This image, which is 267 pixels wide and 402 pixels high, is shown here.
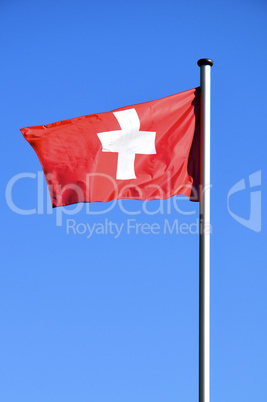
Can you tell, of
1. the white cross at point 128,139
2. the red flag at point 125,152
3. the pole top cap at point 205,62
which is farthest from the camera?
the white cross at point 128,139

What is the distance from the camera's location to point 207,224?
959 centimetres

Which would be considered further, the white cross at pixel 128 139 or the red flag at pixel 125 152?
the white cross at pixel 128 139

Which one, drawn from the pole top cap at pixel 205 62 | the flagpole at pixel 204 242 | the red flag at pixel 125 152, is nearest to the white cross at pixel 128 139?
the red flag at pixel 125 152

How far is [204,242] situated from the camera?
9.55 m

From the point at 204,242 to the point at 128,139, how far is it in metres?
2.59

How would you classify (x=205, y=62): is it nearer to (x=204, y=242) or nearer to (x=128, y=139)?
(x=128, y=139)

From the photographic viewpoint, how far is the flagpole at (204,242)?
909 centimetres

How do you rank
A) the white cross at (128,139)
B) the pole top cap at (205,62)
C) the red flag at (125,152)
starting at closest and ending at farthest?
1. the pole top cap at (205,62)
2. the red flag at (125,152)
3. the white cross at (128,139)

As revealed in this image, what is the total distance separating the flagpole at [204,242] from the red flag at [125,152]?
66cm

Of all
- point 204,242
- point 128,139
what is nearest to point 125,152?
point 128,139

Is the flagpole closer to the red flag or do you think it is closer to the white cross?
the red flag

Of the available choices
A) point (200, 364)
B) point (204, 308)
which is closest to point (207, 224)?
point (204, 308)

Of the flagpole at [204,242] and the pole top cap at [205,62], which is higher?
the pole top cap at [205,62]

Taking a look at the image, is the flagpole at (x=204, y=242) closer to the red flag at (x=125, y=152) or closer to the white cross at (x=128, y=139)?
the red flag at (x=125, y=152)
